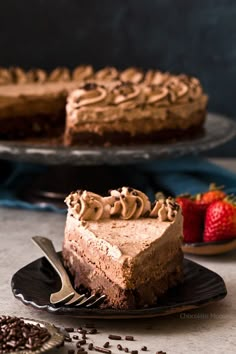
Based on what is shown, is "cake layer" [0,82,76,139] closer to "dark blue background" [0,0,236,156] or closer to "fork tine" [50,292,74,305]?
"dark blue background" [0,0,236,156]

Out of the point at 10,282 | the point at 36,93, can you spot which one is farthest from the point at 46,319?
the point at 36,93

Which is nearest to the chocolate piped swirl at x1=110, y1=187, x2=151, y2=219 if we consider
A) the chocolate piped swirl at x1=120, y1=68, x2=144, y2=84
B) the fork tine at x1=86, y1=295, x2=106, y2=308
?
the fork tine at x1=86, y1=295, x2=106, y2=308

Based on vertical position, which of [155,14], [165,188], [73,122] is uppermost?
[155,14]

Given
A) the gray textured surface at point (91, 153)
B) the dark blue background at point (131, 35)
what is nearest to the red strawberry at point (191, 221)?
the gray textured surface at point (91, 153)

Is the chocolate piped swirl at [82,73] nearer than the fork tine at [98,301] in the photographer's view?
No

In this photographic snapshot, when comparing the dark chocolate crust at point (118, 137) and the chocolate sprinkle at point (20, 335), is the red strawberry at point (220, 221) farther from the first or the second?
the chocolate sprinkle at point (20, 335)

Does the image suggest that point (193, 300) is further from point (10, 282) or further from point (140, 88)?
point (140, 88)
